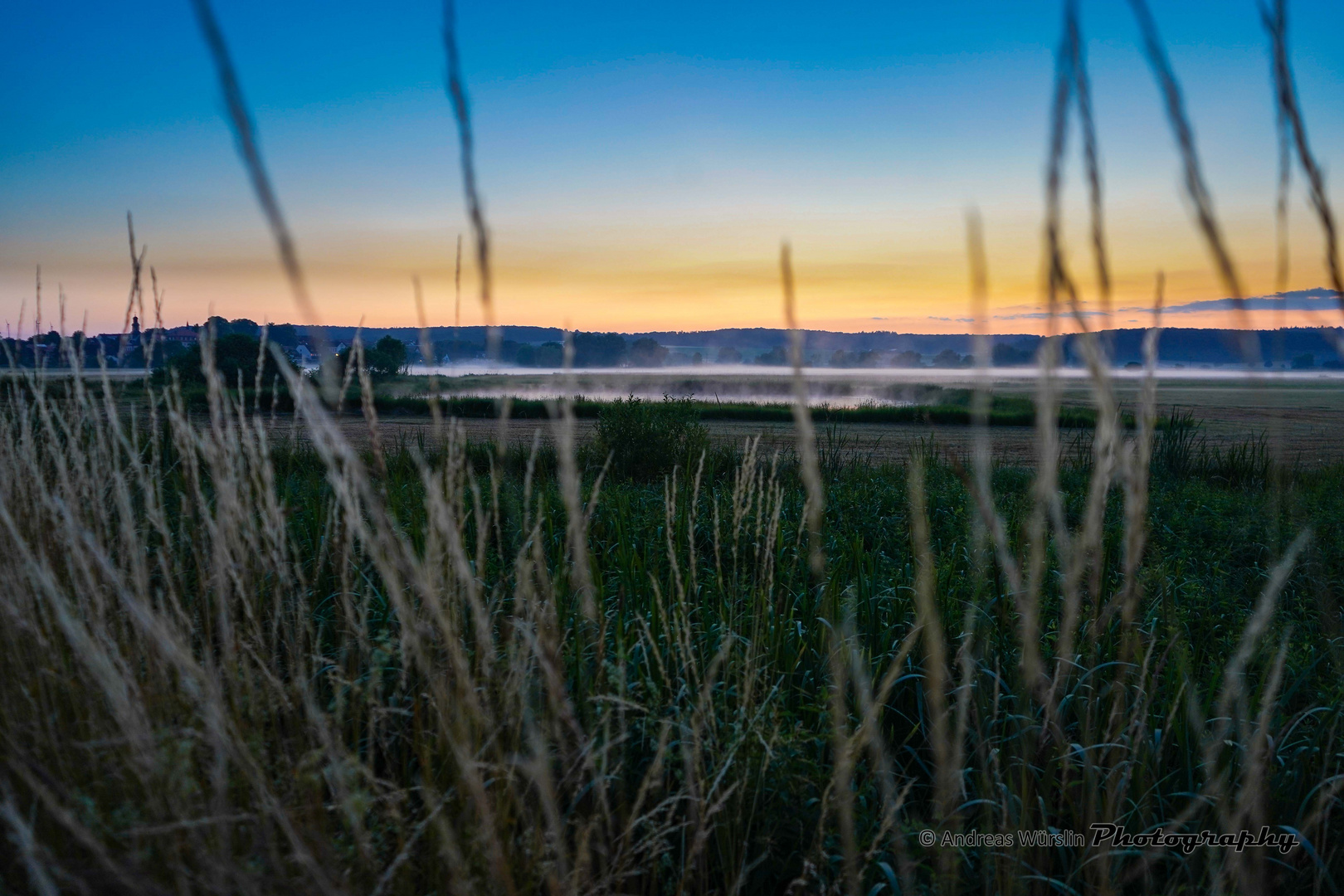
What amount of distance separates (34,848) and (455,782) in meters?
0.75

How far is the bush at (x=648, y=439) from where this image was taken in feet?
28.7

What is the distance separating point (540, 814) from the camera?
1.65 m

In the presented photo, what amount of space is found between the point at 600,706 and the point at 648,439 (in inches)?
278

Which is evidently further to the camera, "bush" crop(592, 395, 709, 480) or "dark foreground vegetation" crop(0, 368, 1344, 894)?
"bush" crop(592, 395, 709, 480)

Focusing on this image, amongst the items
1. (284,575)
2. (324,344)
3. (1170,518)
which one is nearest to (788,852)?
(284,575)

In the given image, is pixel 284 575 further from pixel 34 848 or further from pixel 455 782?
pixel 34 848

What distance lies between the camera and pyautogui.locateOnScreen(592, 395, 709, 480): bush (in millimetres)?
8742

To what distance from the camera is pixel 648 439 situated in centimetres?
884

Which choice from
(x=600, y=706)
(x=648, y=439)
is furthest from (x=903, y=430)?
(x=600, y=706)

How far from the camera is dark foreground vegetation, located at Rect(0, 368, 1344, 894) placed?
1115 millimetres

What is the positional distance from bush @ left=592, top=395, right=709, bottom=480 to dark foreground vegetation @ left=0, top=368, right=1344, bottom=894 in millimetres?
4487

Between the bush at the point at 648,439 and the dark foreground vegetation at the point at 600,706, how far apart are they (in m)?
4.49

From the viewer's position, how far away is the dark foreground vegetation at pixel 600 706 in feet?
3.66

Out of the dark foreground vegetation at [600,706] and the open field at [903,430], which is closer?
the dark foreground vegetation at [600,706]
